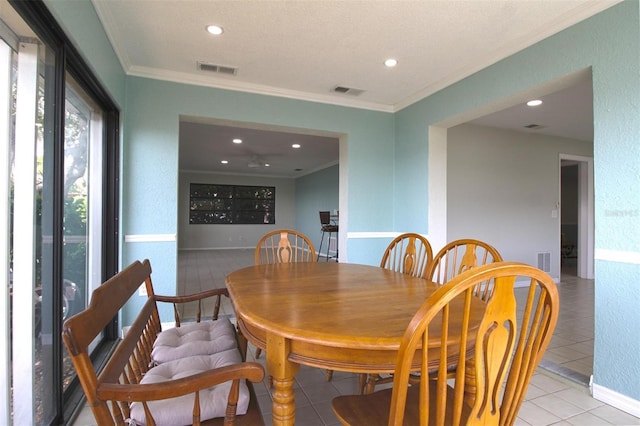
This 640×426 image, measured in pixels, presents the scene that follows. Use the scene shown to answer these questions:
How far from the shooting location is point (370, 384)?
164 centimetres

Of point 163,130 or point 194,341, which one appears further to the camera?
point 163,130

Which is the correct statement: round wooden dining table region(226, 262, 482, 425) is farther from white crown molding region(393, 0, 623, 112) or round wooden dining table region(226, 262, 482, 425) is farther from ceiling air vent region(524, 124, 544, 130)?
ceiling air vent region(524, 124, 544, 130)

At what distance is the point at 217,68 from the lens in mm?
3016

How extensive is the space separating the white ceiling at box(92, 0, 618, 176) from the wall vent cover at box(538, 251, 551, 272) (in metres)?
2.34

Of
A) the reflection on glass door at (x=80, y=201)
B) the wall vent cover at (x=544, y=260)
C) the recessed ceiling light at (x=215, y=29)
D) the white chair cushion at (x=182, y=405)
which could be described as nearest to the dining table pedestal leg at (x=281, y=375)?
the white chair cushion at (x=182, y=405)

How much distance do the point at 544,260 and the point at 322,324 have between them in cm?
535

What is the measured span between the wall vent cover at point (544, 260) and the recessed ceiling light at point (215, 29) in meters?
5.24

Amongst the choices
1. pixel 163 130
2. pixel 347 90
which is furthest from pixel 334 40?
pixel 163 130

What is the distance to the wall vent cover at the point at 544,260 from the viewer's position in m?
5.16

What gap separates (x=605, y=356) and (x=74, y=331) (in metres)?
2.58

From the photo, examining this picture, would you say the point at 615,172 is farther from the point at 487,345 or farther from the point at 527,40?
the point at 487,345

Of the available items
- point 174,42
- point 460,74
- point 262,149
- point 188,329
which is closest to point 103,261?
point 188,329

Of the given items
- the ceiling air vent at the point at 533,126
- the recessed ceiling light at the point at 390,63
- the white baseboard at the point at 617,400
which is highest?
the recessed ceiling light at the point at 390,63

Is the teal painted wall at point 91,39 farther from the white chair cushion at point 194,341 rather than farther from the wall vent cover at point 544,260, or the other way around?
the wall vent cover at point 544,260
